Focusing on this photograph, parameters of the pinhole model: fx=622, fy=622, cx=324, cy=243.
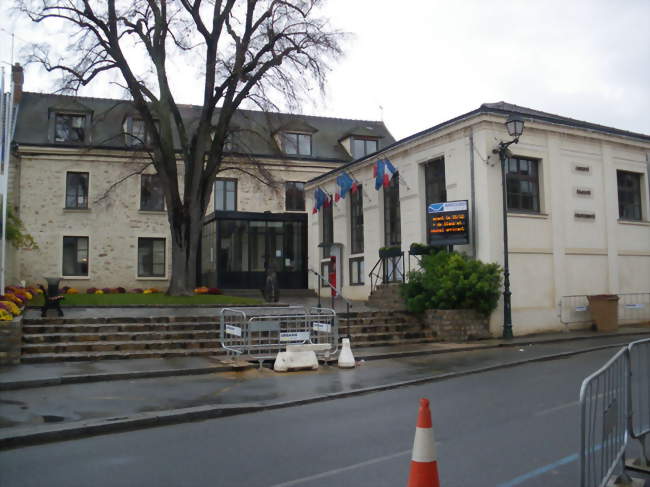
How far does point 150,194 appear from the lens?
36969 millimetres

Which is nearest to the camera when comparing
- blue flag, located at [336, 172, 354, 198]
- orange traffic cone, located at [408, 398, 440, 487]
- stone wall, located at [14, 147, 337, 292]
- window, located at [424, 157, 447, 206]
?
orange traffic cone, located at [408, 398, 440, 487]

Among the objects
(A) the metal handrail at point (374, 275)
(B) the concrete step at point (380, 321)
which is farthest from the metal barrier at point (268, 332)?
(A) the metal handrail at point (374, 275)

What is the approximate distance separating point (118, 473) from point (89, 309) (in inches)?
543

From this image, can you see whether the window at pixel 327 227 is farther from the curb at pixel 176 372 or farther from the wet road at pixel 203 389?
the wet road at pixel 203 389

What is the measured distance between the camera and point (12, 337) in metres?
12.7

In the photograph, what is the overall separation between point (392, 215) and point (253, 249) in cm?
1116

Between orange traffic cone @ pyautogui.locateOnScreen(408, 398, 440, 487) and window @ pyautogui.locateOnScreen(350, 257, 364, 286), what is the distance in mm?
21334

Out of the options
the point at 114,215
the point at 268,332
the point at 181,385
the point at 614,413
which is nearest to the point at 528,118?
the point at 268,332

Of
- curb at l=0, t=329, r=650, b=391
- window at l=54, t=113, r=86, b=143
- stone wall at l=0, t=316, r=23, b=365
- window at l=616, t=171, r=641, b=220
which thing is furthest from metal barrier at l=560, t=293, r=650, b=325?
window at l=54, t=113, r=86, b=143

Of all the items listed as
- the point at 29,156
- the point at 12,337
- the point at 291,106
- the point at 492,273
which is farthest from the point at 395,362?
the point at 29,156

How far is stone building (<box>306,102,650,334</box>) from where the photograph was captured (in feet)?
62.0

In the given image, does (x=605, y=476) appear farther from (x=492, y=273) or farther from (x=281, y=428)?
(x=492, y=273)

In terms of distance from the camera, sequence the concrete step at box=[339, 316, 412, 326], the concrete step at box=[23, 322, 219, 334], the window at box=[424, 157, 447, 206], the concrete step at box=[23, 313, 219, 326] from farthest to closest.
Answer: the window at box=[424, 157, 447, 206]
the concrete step at box=[339, 316, 412, 326]
the concrete step at box=[23, 313, 219, 326]
the concrete step at box=[23, 322, 219, 334]

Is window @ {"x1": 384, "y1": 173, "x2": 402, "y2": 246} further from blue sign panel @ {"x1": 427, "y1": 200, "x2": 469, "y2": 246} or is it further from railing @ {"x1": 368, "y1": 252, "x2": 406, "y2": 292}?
blue sign panel @ {"x1": 427, "y1": 200, "x2": 469, "y2": 246}
